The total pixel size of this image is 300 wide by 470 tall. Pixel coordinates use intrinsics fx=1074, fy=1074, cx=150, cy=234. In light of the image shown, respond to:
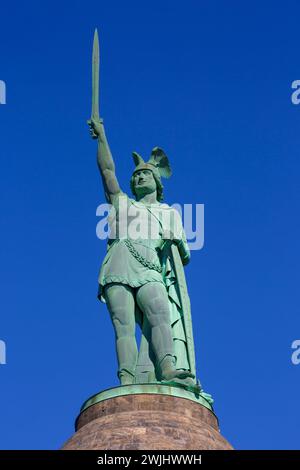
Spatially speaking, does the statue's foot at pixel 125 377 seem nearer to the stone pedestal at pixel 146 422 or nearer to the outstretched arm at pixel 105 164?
the stone pedestal at pixel 146 422

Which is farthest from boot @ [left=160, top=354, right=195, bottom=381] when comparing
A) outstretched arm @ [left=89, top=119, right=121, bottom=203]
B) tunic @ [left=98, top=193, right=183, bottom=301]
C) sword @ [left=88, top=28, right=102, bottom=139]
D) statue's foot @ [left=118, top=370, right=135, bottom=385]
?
sword @ [left=88, top=28, right=102, bottom=139]

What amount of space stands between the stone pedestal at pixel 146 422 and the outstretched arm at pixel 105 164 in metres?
4.53

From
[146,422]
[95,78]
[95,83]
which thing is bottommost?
[146,422]

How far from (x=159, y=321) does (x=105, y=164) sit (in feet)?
11.5

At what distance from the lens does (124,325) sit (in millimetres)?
18281

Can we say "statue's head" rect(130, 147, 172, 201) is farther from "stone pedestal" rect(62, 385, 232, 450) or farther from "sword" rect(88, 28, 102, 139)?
"stone pedestal" rect(62, 385, 232, 450)

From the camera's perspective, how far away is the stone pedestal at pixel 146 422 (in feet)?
51.0

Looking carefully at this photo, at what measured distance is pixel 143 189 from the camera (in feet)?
66.5

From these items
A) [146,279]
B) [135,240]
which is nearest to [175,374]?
[146,279]

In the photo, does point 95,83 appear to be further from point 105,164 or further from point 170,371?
point 170,371

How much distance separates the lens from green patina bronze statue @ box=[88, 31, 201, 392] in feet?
59.1
